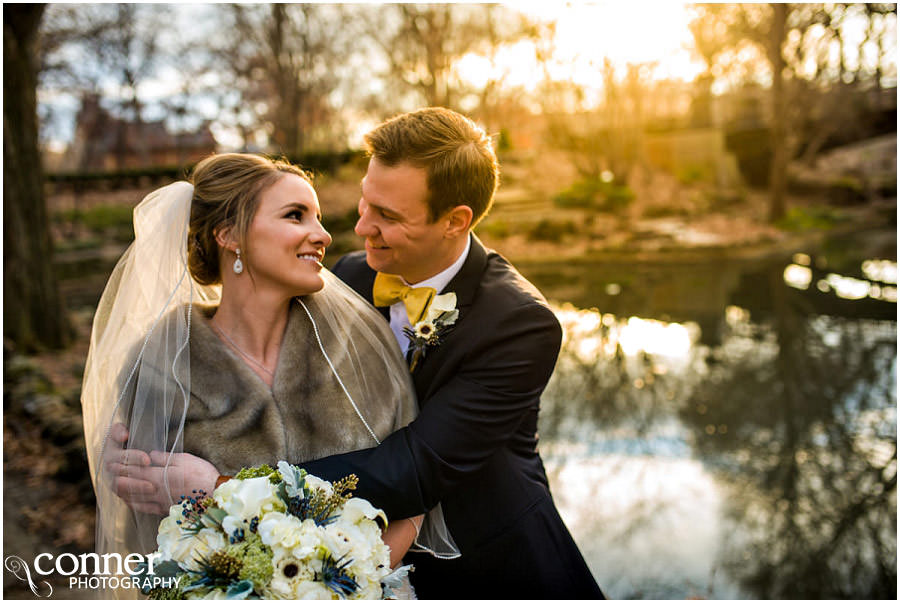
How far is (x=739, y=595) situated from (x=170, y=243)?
3896 millimetres

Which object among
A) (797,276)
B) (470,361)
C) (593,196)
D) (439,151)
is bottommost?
(797,276)

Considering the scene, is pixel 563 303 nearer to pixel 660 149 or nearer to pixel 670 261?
pixel 670 261

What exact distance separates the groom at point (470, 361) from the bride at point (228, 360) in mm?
138

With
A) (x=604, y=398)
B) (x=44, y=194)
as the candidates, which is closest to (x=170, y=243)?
(x=604, y=398)

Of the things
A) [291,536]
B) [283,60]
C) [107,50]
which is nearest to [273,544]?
[291,536]

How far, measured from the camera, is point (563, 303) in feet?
37.8

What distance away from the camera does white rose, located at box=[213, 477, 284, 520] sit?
157 cm

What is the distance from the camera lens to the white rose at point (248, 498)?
1.57m

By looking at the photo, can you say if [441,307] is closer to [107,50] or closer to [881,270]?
[881,270]

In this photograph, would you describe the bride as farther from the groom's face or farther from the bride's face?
the groom's face

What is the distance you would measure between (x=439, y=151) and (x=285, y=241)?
59cm

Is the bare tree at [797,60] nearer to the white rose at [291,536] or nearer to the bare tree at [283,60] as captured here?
the bare tree at [283,60]

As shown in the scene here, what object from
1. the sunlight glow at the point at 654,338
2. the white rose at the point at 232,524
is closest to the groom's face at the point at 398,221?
the white rose at the point at 232,524

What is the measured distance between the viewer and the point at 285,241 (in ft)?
6.65
